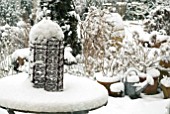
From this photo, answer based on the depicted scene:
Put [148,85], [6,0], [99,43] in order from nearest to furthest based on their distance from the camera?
[148,85]
[99,43]
[6,0]

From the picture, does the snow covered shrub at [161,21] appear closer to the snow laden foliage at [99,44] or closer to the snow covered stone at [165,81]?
the snow laden foliage at [99,44]

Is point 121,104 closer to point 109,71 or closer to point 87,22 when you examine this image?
point 109,71

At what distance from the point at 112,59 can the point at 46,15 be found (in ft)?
4.78

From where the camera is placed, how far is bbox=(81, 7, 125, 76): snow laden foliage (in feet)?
19.8

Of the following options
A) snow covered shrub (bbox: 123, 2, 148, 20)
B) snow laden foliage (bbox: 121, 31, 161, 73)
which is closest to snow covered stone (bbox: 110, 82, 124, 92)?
snow laden foliage (bbox: 121, 31, 161, 73)

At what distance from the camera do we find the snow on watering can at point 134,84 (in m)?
5.60

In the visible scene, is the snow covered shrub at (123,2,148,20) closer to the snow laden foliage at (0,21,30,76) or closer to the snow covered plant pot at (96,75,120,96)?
the snow laden foliage at (0,21,30,76)

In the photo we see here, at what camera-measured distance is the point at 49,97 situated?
2.75 meters

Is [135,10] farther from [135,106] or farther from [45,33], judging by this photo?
[45,33]

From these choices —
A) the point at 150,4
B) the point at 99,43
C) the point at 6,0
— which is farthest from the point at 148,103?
the point at 150,4

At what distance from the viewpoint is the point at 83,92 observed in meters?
2.95

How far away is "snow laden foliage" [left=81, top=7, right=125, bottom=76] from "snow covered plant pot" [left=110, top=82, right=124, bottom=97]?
11.8 inches

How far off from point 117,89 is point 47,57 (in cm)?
279

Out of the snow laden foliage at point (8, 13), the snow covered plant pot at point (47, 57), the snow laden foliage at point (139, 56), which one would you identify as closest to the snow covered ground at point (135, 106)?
the snow laden foliage at point (139, 56)
